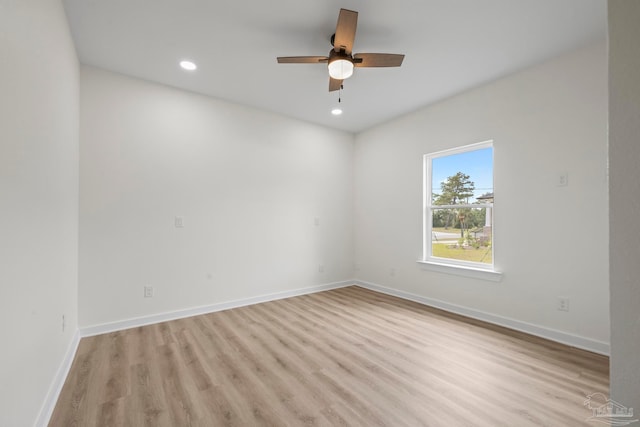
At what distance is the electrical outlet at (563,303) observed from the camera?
2.66m

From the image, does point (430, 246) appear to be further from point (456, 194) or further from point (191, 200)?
Result: point (191, 200)

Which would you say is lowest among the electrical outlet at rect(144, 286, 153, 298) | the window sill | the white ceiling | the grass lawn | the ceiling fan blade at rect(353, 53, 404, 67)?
the electrical outlet at rect(144, 286, 153, 298)

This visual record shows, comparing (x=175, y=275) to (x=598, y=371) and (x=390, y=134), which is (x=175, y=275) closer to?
(x=390, y=134)

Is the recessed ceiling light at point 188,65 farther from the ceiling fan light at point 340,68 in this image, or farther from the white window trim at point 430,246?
the white window trim at point 430,246

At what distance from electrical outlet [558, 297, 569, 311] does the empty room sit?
5 cm

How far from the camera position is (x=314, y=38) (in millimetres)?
2477

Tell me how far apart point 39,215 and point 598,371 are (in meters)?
4.05

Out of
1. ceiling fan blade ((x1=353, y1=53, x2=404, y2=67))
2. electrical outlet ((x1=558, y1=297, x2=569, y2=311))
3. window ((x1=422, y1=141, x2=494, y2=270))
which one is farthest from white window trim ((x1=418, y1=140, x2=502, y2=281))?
ceiling fan blade ((x1=353, y1=53, x2=404, y2=67))

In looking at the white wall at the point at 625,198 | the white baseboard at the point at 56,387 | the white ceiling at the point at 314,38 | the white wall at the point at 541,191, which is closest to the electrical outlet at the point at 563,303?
the white wall at the point at 541,191

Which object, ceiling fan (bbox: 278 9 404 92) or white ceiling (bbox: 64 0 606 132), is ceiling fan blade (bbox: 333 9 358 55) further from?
white ceiling (bbox: 64 0 606 132)

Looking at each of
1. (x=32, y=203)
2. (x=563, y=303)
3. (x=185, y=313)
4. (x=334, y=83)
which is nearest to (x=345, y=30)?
(x=334, y=83)

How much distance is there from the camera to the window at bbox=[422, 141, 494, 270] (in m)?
3.38

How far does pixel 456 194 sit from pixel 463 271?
1025mm

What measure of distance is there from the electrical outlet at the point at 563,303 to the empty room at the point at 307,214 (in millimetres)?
45
